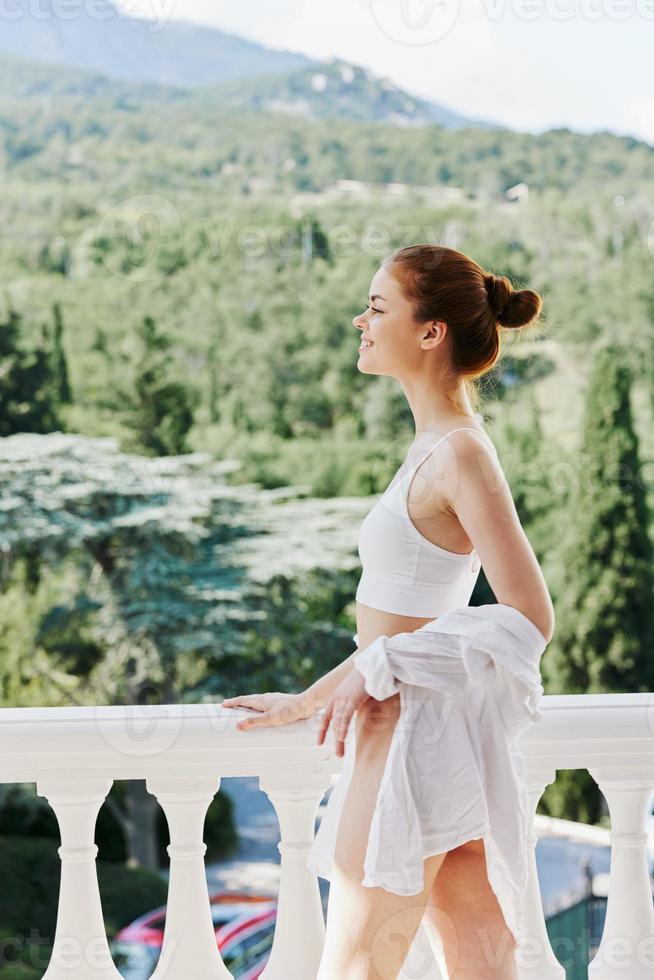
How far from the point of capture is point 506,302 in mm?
1307

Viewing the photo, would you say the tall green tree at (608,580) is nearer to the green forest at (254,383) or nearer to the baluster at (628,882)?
the green forest at (254,383)

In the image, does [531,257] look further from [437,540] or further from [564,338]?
[437,540]

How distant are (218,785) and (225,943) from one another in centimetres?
838

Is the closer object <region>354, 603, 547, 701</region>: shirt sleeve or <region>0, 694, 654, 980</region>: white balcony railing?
<region>354, 603, 547, 701</region>: shirt sleeve

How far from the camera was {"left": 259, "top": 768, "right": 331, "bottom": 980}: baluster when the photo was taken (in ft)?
4.50

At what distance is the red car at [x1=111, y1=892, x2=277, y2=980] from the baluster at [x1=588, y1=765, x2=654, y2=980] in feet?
25.4

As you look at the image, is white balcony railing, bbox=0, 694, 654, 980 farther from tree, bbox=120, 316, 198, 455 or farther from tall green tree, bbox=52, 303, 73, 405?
tall green tree, bbox=52, 303, 73, 405

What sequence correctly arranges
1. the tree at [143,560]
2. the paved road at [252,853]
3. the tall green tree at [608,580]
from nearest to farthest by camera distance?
the paved road at [252,853] → the tall green tree at [608,580] → the tree at [143,560]

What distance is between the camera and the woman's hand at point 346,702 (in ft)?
3.94

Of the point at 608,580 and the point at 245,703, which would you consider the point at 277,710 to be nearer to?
the point at 245,703
